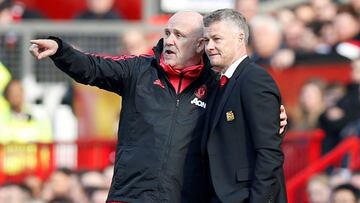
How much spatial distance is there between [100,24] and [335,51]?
391 centimetres

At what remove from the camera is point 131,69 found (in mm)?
8234

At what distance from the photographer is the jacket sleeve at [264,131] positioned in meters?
7.51

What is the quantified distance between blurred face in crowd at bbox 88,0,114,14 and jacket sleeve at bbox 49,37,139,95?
8.82 metres

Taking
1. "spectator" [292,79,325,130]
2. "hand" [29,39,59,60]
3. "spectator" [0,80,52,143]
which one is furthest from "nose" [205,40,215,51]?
"spectator" [0,80,52,143]

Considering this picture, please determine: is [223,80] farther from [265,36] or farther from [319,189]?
[265,36]

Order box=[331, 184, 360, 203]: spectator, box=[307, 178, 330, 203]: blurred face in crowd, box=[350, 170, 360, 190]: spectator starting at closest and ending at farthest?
box=[331, 184, 360, 203]: spectator, box=[350, 170, 360, 190]: spectator, box=[307, 178, 330, 203]: blurred face in crowd

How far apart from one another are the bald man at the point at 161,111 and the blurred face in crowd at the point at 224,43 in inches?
13.8

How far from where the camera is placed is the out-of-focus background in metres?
13.6

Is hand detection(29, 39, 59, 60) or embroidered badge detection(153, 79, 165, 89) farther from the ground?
hand detection(29, 39, 59, 60)

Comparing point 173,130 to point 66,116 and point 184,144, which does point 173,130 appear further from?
point 66,116

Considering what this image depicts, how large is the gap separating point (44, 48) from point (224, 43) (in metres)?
1.08

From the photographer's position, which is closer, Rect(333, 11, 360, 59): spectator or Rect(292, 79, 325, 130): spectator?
Rect(292, 79, 325, 130): spectator

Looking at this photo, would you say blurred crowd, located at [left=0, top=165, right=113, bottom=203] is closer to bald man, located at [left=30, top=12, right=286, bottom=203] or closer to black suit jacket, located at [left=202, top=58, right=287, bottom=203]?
bald man, located at [left=30, top=12, right=286, bottom=203]

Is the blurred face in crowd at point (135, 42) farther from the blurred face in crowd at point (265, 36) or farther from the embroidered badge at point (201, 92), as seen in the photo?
the embroidered badge at point (201, 92)
